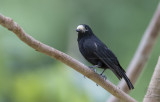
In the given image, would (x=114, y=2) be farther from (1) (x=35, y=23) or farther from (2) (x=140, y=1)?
(1) (x=35, y=23)

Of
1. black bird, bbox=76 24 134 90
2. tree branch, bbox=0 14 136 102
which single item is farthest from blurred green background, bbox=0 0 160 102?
tree branch, bbox=0 14 136 102

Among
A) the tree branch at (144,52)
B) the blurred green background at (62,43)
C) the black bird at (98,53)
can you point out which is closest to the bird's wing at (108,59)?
the black bird at (98,53)

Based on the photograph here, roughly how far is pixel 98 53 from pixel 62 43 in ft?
14.4

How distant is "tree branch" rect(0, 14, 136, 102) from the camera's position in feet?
10.3

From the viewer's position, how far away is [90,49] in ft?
14.8

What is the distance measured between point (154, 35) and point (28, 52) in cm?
194

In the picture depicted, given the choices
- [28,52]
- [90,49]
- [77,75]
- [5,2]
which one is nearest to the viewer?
[90,49]

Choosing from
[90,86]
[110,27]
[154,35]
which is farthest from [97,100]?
[110,27]

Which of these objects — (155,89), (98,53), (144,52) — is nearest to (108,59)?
(98,53)

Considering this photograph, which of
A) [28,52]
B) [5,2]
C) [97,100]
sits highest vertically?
[97,100]

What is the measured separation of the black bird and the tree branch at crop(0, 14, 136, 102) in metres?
0.51

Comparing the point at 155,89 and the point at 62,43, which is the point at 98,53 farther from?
the point at 62,43

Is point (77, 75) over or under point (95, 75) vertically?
under

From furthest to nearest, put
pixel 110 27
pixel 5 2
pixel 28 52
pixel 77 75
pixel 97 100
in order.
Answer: pixel 110 27 < pixel 5 2 < pixel 28 52 < pixel 77 75 < pixel 97 100
